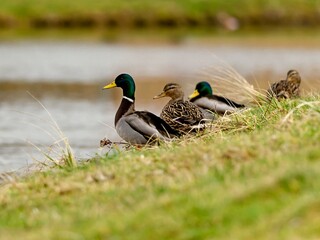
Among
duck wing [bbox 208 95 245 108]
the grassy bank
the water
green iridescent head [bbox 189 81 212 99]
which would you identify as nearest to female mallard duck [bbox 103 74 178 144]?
the water

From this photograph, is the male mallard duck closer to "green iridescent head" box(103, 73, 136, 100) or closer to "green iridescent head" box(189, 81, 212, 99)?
"green iridescent head" box(189, 81, 212, 99)

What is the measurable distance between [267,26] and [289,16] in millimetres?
2103

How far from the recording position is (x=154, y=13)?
54906 millimetres

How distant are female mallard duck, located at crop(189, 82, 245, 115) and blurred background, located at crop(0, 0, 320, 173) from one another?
1916 millimetres

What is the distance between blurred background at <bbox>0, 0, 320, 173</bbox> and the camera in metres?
20.8

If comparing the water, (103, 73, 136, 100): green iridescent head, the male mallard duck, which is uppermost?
(103, 73, 136, 100): green iridescent head

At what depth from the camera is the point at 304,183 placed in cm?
709

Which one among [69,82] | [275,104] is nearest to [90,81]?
[69,82]

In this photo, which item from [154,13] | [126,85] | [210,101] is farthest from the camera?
[154,13]

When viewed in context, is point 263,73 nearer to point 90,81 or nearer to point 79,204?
point 90,81

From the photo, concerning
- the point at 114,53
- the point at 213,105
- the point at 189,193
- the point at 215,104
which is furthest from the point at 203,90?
the point at 114,53

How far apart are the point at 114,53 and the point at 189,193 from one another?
117 ft

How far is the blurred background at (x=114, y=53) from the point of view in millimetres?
20750

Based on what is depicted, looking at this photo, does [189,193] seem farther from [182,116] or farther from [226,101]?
[226,101]
